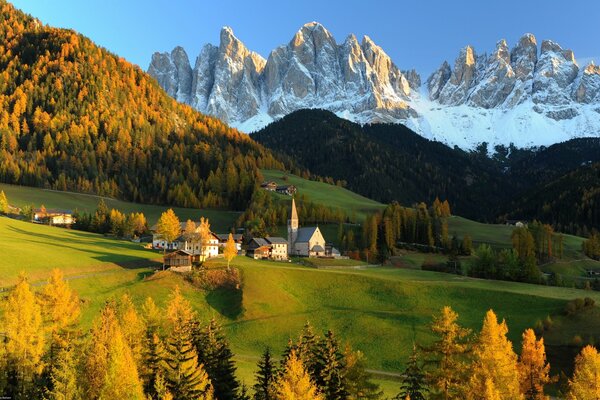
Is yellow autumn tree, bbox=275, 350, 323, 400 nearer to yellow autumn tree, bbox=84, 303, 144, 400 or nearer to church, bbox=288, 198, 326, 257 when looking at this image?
yellow autumn tree, bbox=84, 303, 144, 400

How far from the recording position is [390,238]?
490 feet

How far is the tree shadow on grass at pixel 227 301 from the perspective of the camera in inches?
3127

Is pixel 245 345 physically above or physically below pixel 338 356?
below

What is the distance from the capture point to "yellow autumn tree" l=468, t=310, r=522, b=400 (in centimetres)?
4003

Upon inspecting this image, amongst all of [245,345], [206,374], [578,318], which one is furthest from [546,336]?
[206,374]

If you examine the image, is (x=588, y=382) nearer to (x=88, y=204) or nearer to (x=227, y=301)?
(x=227, y=301)

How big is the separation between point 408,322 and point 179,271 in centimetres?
4059

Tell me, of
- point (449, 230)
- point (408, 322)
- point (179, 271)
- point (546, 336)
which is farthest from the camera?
point (449, 230)

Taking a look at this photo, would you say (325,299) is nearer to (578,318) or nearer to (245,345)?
(245,345)

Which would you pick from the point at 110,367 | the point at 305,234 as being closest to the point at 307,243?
the point at 305,234

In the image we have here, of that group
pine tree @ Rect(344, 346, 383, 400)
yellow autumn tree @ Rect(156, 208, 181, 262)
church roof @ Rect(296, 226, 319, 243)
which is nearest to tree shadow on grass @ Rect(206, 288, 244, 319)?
yellow autumn tree @ Rect(156, 208, 181, 262)

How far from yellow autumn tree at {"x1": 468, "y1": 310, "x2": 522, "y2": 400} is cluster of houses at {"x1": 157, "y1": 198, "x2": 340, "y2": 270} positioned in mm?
64558

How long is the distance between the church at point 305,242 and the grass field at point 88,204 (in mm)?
31806

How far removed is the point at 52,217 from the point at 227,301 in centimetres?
9236
